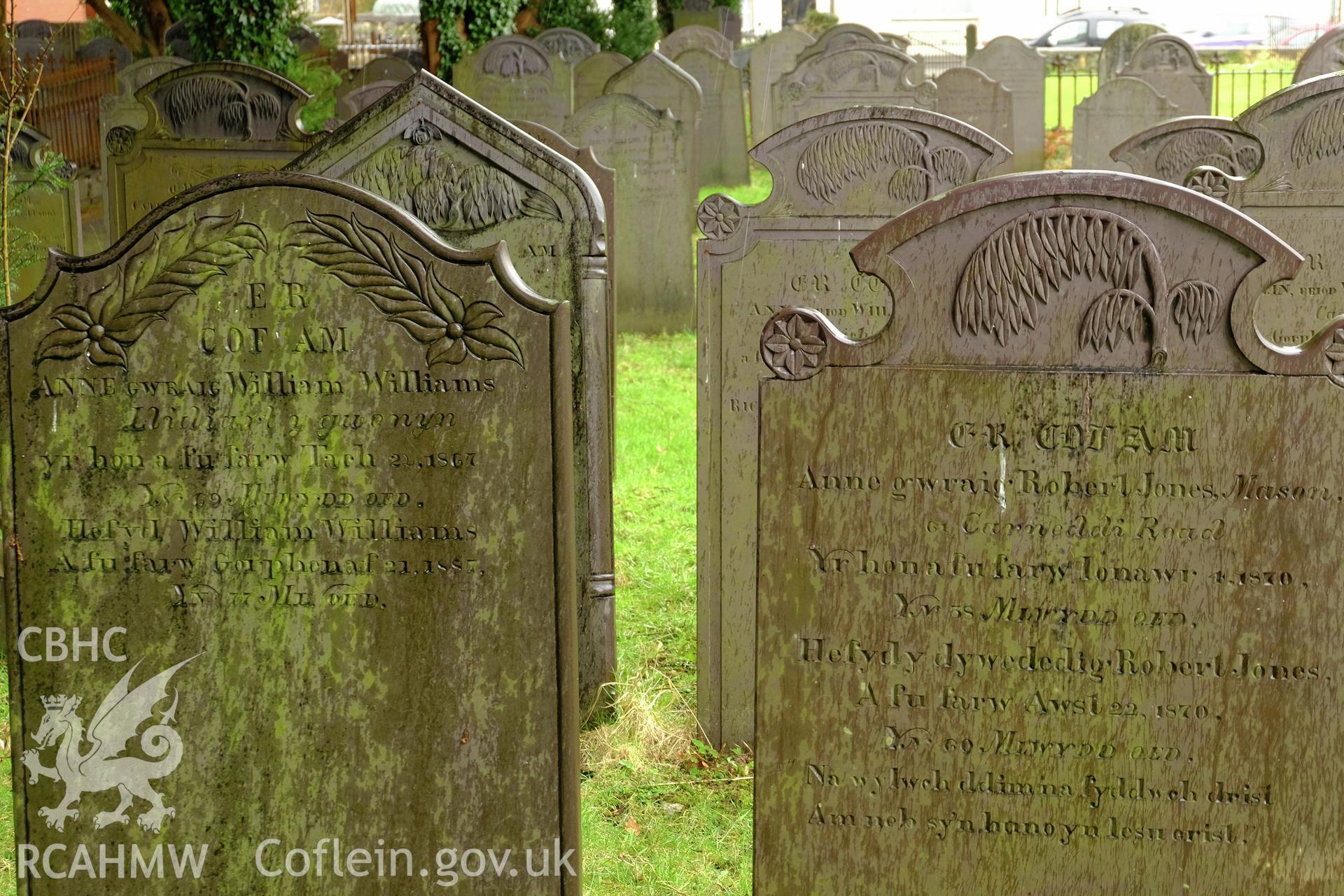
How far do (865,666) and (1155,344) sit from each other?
3.02 ft

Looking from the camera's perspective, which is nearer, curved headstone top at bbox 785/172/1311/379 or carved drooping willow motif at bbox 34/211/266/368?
curved headstone top at bbox 785/172/1311/379

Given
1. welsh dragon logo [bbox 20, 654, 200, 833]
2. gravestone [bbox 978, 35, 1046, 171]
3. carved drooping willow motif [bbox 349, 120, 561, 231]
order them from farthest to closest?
gravestone [bbox 978, 35, 1046, 171] → carved drooping willow motif [bbox 349, 120, 561, 231] → welsh dragon logo [bbox 20, 654, 200, 833]

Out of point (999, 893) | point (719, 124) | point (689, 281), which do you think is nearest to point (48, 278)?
point (999, 893)

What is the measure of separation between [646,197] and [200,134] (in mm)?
4277

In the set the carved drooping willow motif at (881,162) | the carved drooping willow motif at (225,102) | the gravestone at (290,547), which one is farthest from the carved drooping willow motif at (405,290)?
the carved drooping willow motif at (225,102)

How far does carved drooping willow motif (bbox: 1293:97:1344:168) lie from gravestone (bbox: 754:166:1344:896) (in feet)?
8.29

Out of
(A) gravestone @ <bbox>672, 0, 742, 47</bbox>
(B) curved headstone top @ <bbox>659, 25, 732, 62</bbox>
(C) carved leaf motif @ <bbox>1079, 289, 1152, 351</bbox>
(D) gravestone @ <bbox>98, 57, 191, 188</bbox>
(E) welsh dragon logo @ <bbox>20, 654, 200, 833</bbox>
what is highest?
(A) gravestone @ <bbox>672, 0, 742, 47</bbox>

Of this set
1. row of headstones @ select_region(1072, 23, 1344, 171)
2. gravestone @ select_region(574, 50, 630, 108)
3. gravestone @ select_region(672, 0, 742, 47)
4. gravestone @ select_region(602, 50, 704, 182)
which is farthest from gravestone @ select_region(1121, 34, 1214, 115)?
gravestone @ select_region(672, 0, 742, 47)

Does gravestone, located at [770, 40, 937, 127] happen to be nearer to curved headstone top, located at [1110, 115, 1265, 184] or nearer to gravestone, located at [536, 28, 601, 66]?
gravestone, located at [536, 28, 601, 66]

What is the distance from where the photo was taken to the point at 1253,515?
284cm

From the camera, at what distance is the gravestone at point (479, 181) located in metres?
4.10

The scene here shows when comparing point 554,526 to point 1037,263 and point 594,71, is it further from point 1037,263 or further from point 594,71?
point 594,71

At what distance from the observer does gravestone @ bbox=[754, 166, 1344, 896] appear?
2801 mm

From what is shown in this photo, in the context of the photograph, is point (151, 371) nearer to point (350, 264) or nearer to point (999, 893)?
point (350, 264)
